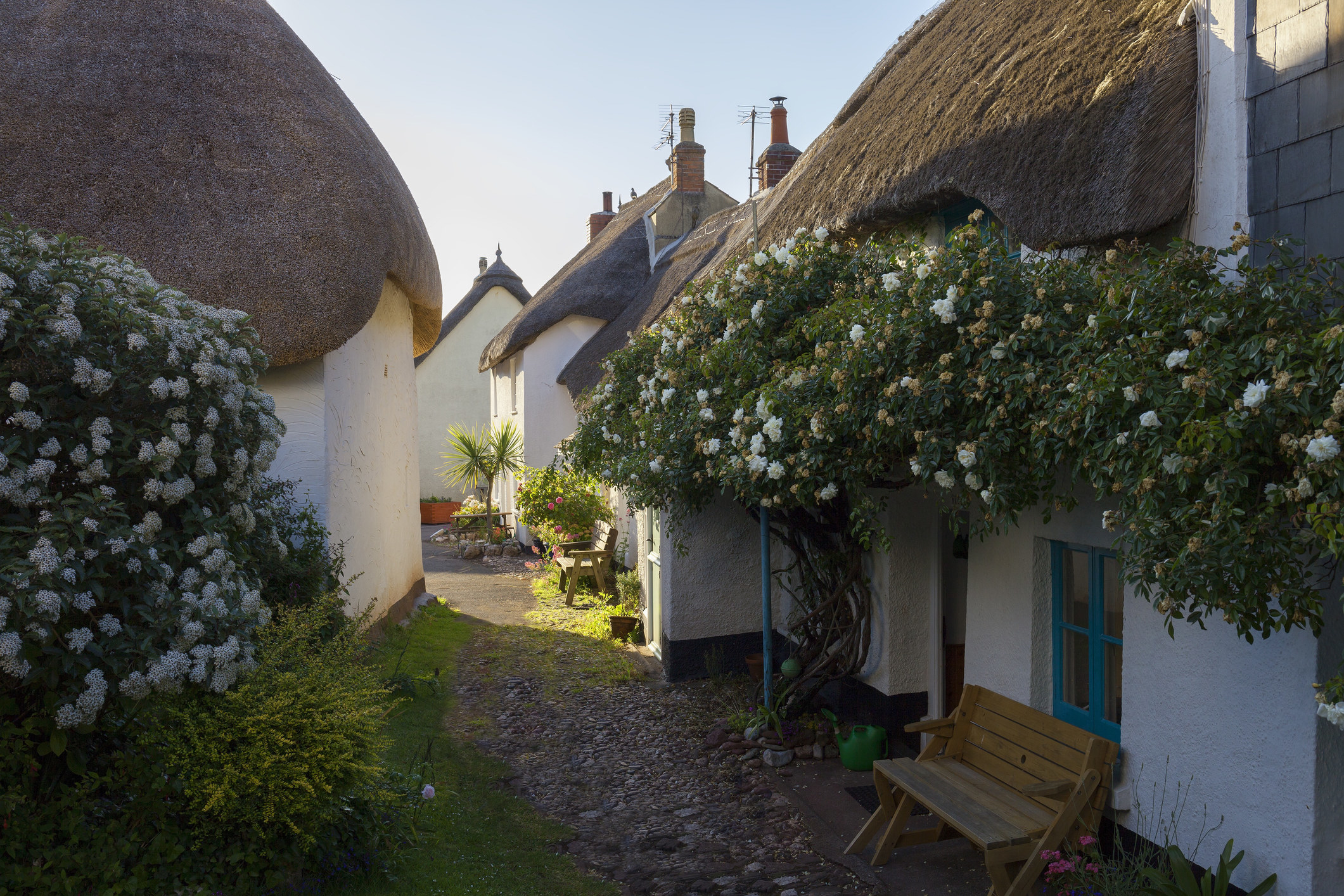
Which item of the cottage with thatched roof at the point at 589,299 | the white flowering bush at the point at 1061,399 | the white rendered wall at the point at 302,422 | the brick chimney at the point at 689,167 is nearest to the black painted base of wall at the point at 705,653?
the white flowering bush at the point at 1061,399

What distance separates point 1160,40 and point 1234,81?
0.59 metres

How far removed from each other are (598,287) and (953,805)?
1364 centimetres

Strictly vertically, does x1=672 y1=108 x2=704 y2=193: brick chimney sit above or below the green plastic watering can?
above

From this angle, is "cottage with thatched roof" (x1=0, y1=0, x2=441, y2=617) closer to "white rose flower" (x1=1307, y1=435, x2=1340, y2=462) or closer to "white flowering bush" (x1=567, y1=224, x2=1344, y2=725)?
"white flowering bush" (x1=567, y1=224, x2=1344, y2=725)

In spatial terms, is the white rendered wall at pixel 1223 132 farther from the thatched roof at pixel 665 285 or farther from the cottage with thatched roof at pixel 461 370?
the cottage with thatched roof at pixel 461 370

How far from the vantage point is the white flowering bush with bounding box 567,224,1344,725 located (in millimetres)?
2545

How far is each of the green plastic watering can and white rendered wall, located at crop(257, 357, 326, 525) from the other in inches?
172

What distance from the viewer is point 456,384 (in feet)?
77.6

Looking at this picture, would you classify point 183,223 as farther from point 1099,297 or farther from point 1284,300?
point 1284,300

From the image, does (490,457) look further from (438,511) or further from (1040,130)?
(1040,130)

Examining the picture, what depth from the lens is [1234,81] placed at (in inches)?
144

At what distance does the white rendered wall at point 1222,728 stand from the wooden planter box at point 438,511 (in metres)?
19.1

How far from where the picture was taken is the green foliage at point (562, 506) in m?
12.6

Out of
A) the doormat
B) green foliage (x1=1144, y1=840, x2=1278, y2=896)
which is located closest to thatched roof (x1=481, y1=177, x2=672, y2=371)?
the doormat
